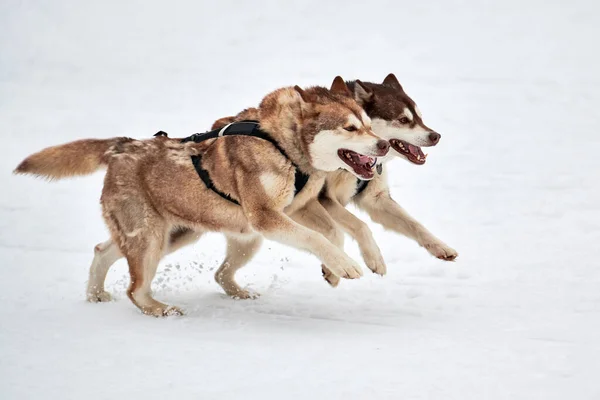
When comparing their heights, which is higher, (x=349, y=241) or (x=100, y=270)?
(x=349, y=241)

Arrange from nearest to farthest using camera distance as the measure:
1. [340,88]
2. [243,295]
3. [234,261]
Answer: [340,88], [243,295], [234,261]

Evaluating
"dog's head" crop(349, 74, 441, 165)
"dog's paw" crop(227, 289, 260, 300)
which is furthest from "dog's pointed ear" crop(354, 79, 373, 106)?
"dog's paw" crop(227, 289, 260, 300)

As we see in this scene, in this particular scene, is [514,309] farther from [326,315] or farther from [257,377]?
[257,377]

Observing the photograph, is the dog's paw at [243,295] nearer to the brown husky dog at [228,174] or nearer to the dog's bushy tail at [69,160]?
the brown husky dog at [228,174]

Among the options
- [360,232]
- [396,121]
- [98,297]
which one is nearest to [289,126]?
[396,121]

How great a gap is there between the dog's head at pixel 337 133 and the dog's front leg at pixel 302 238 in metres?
0.46

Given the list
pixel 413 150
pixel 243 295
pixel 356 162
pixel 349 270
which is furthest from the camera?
pixel 243 295

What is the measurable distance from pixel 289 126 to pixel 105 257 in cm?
180

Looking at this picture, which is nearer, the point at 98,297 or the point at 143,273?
the point at 143,273

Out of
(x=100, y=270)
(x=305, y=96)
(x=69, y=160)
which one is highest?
(x=305, y=96)

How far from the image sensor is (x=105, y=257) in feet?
20.8

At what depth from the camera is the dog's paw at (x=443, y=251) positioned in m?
5.77

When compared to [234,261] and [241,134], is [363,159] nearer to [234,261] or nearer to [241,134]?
[241,134]

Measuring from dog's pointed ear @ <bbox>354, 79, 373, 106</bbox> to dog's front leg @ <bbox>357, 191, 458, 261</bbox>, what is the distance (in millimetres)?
706
